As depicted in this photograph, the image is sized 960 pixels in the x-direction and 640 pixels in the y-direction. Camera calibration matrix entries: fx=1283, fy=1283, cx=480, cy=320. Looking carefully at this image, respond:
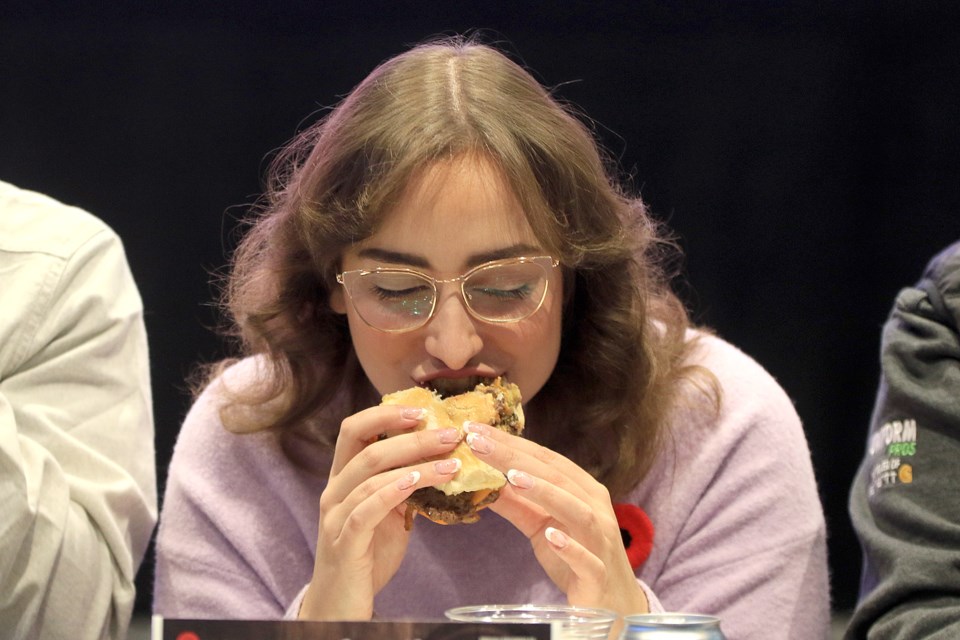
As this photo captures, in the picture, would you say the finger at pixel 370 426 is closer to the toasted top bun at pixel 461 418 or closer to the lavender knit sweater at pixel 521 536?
the toasted top bun at pixel 461 418

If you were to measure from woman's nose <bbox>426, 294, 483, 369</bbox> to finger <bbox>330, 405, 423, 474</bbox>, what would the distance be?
100 millimetres

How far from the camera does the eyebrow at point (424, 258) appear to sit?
5.76 feet

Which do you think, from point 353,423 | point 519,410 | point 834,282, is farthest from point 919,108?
point 353,423

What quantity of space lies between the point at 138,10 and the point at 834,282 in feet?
6.08

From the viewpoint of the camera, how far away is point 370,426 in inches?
66.6

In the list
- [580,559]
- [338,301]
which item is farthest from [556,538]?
[338,301]

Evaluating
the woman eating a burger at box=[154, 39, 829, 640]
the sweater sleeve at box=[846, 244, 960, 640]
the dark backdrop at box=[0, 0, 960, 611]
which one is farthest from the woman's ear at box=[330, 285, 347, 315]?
the dark backdrop at box=[0, 0, 960, 611]

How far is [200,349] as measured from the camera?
3.33 meters

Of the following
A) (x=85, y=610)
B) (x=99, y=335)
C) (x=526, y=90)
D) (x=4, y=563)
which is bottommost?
(x=85, y=610)

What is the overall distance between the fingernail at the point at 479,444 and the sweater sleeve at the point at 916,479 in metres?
0.55

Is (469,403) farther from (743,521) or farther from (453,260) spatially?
(743,521)

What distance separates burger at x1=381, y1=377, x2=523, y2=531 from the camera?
64.6 inches

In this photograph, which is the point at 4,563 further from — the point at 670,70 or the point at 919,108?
the point at 919,108

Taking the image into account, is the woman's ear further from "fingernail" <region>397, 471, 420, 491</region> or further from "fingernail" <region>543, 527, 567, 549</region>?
"fingernail" <region>543, 527, 567, 549</region>
